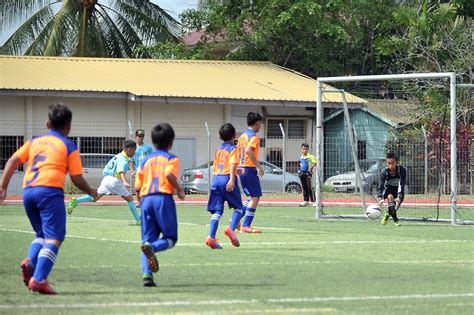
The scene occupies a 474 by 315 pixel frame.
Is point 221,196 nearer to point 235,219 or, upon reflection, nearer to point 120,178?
point 235,219

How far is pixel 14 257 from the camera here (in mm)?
14148

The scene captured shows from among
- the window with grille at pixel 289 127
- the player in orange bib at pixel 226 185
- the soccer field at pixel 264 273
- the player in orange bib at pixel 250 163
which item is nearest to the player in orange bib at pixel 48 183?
the soccer field at pixel 264 273

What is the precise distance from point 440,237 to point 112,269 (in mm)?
7510

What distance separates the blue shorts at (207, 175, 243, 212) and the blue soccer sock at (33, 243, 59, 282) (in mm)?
5318

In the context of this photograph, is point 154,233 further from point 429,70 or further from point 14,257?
point 429,70

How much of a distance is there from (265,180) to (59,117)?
2653 cm

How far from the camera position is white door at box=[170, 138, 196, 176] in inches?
1592

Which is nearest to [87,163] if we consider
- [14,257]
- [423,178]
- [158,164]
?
[423,178]

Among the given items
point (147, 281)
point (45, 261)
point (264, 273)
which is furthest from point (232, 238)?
point (45, 261)

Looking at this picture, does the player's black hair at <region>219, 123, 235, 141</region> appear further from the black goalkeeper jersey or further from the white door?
the white door

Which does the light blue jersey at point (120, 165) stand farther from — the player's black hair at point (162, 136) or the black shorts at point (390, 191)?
the player's black hair at point (162, 136)

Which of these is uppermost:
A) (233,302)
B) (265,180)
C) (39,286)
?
(265,180)

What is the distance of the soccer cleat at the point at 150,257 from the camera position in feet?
35.4

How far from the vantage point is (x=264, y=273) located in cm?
1225
